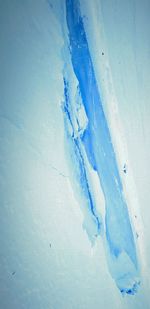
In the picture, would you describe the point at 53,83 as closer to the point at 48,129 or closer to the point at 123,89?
the point at 48,129

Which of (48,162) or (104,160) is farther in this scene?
(104,160)

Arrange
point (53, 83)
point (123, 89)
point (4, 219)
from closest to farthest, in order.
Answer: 1. point (4, 219)
2. point (53, 83)
3. point (123, 89)

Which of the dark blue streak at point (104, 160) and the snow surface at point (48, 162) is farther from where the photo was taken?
the dark blue streak at point (104, 160)

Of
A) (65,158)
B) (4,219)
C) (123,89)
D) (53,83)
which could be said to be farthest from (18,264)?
(123,89)
